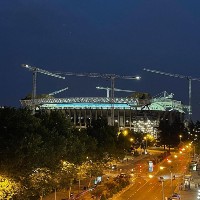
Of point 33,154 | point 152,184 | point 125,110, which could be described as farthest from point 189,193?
point 125,110

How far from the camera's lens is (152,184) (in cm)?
A: 6097

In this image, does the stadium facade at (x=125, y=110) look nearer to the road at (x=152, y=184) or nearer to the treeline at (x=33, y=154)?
the road at (x=152, y=184)

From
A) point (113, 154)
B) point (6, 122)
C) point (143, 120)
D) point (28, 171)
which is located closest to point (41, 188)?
point (28, 171)

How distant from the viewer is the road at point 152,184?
5116 cm

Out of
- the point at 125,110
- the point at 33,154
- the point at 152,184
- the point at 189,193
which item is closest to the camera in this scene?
the point at 33,154

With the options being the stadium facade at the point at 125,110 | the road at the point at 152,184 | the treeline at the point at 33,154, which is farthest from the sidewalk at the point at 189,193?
the stadium facade at the point at 125,110

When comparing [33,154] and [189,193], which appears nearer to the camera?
[33,154]

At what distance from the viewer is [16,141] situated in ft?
122

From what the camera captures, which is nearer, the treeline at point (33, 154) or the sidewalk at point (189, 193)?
the treeline at point (33, 154)

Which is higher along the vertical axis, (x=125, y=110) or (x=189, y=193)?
(x=125, y=110)

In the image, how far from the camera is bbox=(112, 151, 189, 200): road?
168 feet

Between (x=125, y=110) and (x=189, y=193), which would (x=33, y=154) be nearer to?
(x=189, y=193)

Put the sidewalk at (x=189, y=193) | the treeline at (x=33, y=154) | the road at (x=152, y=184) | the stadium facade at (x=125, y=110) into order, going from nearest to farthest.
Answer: the treeline at (x=33, y=154) < the sidewalk at (x=189, y=193) < the road at (x=152, y=184) < the stadium facade at (x=125, y=110)

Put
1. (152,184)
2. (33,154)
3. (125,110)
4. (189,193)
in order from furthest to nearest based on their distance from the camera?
1. (125,110)
2. (152,184)
3. (189,193)
4. (33,154)
